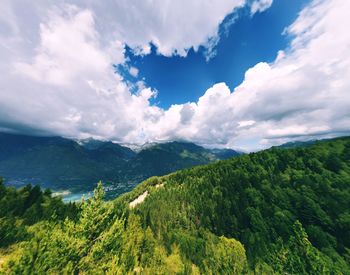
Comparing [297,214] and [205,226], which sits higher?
[297,214]

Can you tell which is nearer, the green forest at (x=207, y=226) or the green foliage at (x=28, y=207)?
the green forest at (x=207, y=226)

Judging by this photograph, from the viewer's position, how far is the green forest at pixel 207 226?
2580cm

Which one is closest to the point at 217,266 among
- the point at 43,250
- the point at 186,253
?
the point at 186,253

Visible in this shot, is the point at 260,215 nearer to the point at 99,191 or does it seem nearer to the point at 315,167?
the point at 315,167

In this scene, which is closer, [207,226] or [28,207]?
A: [28,207]

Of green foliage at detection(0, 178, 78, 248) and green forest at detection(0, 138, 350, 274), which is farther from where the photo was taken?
green foliage at detection(0, 178, 78, 248)

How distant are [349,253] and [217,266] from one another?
99364mm

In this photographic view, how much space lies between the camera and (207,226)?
140250 millimetres

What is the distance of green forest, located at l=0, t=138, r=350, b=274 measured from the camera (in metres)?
25.8

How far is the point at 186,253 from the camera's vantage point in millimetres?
89875

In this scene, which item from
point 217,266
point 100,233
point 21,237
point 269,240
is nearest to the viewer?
point 100,233

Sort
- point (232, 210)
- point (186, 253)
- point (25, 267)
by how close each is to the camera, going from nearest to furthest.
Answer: point (25, 267) → point (186, 253) → point (232, 210)

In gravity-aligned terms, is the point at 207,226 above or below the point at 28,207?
below

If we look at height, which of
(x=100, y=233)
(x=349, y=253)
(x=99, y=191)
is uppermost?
(x=99, y=191)
